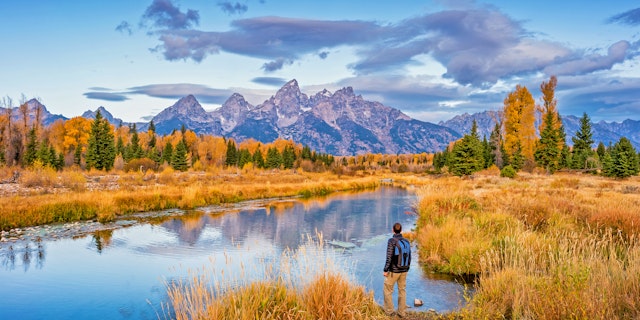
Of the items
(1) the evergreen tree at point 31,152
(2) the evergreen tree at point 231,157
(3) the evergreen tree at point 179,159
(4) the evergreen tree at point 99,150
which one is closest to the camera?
(4) the evergreen tree at point 99,150

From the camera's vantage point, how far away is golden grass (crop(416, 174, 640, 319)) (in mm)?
6301

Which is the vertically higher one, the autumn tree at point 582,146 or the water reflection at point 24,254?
the autumn tree at point 582,146

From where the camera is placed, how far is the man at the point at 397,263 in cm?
804

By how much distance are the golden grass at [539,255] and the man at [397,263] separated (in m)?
1.16

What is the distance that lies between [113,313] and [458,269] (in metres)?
9.16

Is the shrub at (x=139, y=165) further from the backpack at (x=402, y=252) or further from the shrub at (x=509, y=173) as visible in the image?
the backpack at (x=402, y=252)

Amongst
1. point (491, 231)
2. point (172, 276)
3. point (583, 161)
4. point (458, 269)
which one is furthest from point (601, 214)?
point (583, 161)

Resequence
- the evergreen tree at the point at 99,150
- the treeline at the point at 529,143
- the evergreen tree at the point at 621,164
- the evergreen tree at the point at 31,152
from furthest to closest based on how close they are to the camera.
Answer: the evergreen tree at the point at 31,152 < the evergreen tree at the point at 99,150 < the treeline at the point at 529,143 < the evergreen tree at the point at 621,164

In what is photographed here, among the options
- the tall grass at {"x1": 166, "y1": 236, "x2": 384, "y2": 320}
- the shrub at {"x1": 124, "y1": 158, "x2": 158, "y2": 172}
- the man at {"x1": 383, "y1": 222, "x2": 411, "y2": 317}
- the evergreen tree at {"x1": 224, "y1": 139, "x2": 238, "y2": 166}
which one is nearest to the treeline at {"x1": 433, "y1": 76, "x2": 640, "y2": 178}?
the man at {"x1": 383, "y1": 222, "x2": 411, "y2": 317}

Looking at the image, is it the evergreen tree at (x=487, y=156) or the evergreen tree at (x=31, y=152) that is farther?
the evergreen tree at (x=487, y=156)

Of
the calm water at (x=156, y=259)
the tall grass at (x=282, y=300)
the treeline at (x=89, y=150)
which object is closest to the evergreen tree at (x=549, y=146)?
the calm water at (x=156, y=259)

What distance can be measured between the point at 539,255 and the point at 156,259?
39.9 ft

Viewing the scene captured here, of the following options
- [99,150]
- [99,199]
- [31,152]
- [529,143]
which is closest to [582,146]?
[529,143]

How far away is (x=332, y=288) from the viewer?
7207 mm
